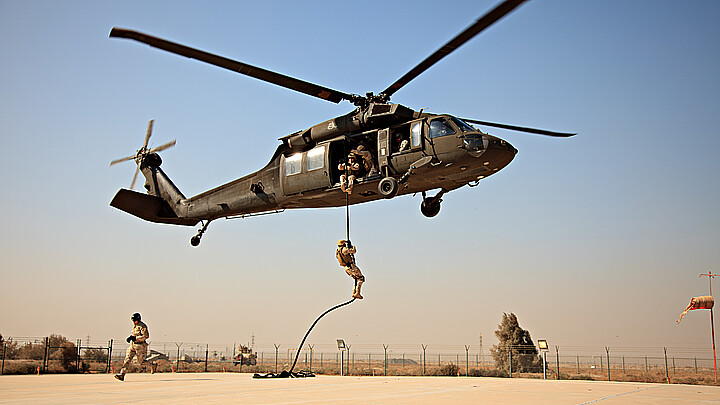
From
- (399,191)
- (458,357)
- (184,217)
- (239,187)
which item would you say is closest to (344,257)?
(399,191)

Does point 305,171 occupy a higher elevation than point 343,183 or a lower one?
higher

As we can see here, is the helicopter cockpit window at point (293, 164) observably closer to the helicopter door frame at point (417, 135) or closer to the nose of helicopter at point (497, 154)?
the helicopter door frame at point (417, 135)

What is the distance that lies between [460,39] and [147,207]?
13395 mm

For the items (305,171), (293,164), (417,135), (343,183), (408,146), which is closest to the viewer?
(417,135)

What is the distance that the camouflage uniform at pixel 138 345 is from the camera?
14625 mm

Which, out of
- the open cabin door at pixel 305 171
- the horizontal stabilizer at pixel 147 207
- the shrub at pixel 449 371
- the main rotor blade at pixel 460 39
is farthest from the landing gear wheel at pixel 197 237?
the shrub at pixel 449 371

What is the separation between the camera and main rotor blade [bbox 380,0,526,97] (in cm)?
925

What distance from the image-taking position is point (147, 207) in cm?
1934

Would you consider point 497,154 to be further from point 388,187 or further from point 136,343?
point 136,343

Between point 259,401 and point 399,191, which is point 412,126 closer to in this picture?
point 399,191

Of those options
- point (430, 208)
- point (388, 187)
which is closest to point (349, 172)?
point (388, 187)

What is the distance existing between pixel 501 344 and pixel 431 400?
28412 millimetres

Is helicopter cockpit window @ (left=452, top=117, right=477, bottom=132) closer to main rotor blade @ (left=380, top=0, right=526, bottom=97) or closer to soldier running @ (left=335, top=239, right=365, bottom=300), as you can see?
main rotor blade @ (left=380, top=0, right=526, bottom=97)

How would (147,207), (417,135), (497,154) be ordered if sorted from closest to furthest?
(497,154) → (417,135) → (147,207)
